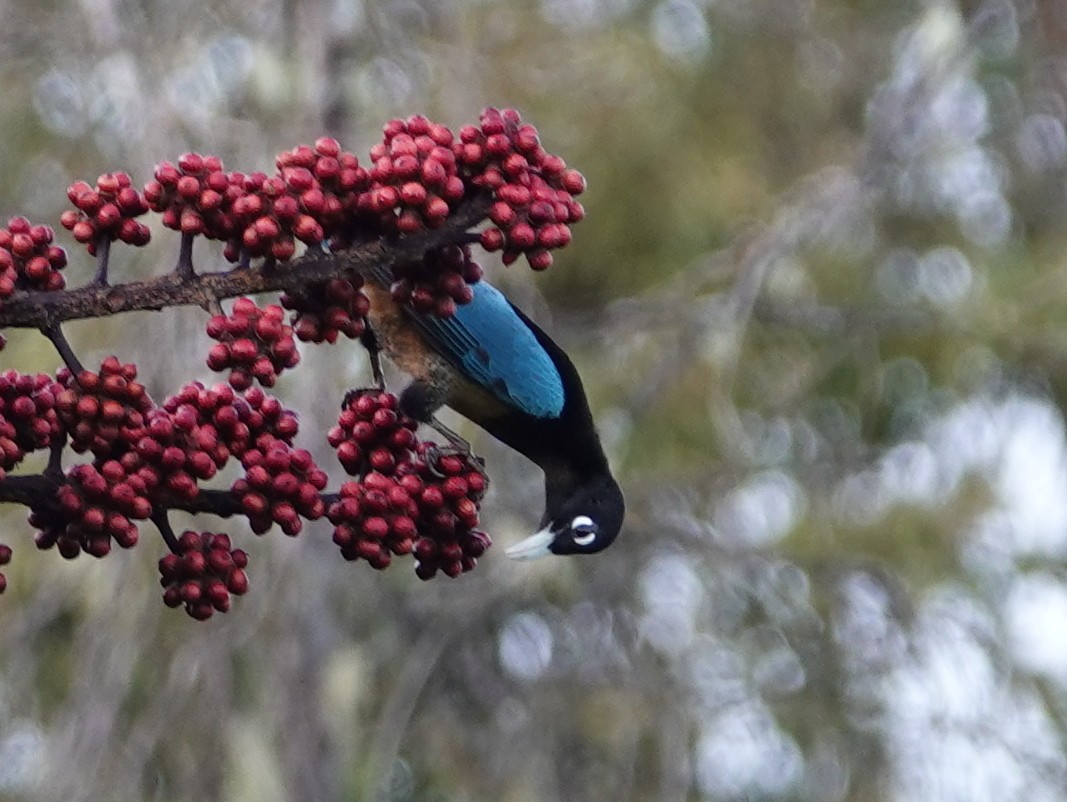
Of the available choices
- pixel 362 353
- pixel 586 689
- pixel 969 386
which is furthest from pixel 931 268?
pixel 362 353

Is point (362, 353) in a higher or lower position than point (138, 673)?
higher

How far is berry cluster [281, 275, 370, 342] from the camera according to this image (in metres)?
2.34

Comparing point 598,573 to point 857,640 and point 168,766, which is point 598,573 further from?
point 168,766

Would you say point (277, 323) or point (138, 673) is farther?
point (138, 673)

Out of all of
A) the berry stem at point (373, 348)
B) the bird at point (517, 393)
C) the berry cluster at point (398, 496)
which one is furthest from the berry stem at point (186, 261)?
the bird at point (517, 393)

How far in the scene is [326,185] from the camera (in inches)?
89.0

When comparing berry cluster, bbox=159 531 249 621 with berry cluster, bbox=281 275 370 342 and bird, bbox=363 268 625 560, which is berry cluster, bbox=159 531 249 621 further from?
bird, bbox=363 268 625 560

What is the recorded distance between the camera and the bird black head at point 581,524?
13.6 ft

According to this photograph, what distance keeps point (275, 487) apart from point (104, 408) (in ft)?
0.82

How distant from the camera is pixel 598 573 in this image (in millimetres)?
6633

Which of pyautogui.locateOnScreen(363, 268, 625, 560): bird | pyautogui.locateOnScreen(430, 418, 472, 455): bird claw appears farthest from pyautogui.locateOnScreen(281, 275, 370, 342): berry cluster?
pyautogui.locateOnScreen(430, 418, 472, 455): bird claw

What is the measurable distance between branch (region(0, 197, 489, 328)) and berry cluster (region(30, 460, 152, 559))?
8.8 inches

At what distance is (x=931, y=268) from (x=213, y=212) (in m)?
6.50

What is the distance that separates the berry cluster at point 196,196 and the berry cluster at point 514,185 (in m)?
0.31
